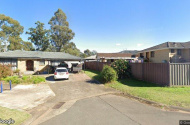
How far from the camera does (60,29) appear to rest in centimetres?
3741

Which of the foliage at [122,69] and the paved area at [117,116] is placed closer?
the paved area at [117,116]

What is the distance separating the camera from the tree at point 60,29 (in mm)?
37781

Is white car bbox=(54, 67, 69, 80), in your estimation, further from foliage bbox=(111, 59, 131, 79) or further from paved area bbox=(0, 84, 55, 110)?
foliage bbox=(111, 59, 131, 79)

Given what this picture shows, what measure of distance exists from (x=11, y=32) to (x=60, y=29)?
16199 millimetres

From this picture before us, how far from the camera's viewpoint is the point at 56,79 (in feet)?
40.7

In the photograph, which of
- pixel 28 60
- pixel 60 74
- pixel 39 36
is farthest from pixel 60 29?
pixel 60 74

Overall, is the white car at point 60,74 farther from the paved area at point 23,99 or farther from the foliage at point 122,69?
the foliage at point 122,69

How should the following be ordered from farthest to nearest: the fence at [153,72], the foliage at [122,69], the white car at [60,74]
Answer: the white car at [60,74] → the foliage at [122,69] → the fence at [153,72]

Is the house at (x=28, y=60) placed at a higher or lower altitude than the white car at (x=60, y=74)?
higher

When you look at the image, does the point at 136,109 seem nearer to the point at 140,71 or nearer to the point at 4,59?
the point at 140,71

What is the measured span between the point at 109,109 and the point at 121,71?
7173 mm

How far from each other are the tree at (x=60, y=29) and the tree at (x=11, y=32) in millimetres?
11032

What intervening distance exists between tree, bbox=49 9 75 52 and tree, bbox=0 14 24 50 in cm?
1103

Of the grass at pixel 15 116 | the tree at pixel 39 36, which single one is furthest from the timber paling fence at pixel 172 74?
the tree at pixel 39 36
